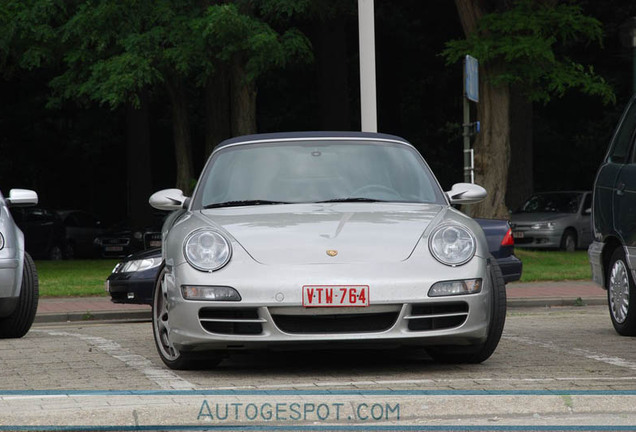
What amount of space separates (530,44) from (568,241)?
875 centimetres

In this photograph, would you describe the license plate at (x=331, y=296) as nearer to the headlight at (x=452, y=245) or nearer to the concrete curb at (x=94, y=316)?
the headlight at (x=452, y=245)

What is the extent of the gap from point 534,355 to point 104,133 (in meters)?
32.8

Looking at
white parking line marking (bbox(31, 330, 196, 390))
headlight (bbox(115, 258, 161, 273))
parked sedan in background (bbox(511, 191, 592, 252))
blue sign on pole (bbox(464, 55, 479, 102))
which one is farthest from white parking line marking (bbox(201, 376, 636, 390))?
parked sedan in background (bbox(511, 191, 592, 252))

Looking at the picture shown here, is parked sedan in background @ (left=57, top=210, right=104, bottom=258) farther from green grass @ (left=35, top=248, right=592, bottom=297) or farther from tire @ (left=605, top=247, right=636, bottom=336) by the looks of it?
tire @ (left=605, top=247, right=636, bottom=336)

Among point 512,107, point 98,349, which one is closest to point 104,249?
point 512,107

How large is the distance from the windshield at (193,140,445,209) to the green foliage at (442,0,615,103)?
14.6 metres

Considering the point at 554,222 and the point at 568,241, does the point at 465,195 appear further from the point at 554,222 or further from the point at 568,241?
the point at 568,241

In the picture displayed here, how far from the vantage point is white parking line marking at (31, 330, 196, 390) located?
716 centimetres

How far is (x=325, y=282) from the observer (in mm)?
7254

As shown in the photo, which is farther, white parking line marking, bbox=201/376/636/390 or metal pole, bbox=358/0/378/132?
metal pole, bbox=358/0/378/132

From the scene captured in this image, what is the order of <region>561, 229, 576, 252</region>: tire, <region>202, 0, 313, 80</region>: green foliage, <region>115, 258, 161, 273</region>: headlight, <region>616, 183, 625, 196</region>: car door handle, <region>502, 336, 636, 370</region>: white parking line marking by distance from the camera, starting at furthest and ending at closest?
<region>561, 229, 576, 252</region>: tire → <region>202, 0, 313, 80</region>: green foliage → <region>115, 258, 161, 273</region>: headlight → <region>616, 183, 625, 196</region>: car door handle → <region>502, 336, 636, 370</region>: white parking line marking

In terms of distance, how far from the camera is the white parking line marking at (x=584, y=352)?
26.3 ft

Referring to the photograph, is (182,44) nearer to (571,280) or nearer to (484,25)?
(484,25)

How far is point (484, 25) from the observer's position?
23.5 m
